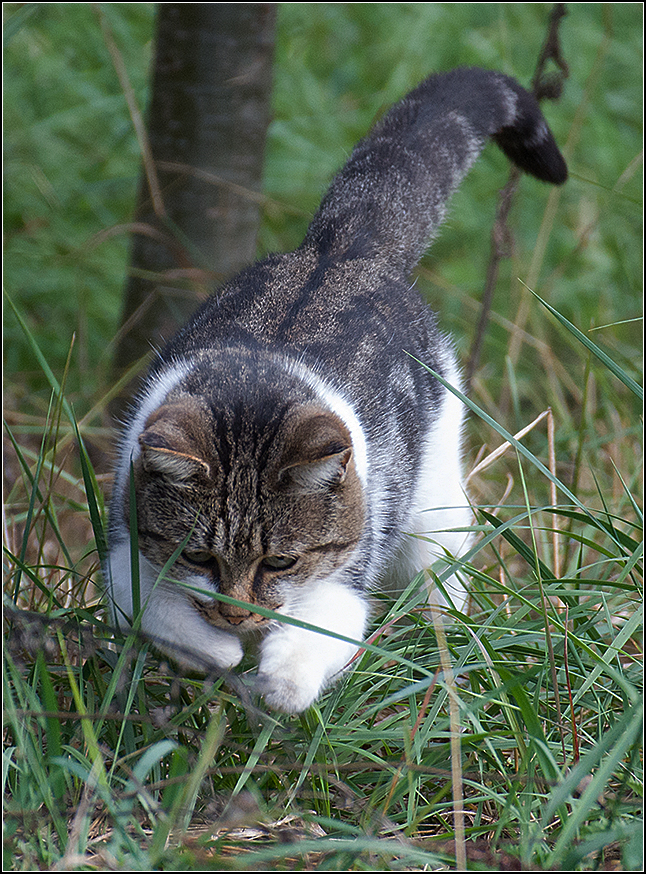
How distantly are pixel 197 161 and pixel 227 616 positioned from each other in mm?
2474

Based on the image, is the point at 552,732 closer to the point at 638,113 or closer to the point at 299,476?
the point at 299,476

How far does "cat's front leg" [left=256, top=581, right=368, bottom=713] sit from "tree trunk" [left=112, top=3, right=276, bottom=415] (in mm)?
1802

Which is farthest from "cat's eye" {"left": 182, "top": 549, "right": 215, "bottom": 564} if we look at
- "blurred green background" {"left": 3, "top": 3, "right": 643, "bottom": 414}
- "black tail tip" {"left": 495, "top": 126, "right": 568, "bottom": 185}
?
"blurred green background" {"left": 3, "top": 3, "right": 643, "bottom": 414}

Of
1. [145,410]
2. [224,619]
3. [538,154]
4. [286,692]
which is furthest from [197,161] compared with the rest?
[286,692]

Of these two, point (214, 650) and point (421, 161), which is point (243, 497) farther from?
point (421, 161)

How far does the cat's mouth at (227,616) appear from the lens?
2.06 meters

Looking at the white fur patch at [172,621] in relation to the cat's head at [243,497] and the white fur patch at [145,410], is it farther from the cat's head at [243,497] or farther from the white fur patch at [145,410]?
the white fur patch at [145,410]

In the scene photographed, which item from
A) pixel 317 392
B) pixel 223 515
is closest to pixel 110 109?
pixel 317 392

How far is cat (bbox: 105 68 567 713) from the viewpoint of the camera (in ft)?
6.66

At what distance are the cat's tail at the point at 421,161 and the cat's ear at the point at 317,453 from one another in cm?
94

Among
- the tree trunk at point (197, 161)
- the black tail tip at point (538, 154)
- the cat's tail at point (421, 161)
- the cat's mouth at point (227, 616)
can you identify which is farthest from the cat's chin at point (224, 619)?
the black tail tip at point (538, 154)

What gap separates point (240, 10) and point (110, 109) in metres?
1.63

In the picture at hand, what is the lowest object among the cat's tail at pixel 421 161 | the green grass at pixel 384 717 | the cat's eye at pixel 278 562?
the green grass at pixel 384 717

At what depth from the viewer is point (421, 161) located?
118 inches
